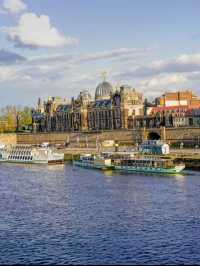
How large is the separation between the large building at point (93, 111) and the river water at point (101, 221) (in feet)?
285

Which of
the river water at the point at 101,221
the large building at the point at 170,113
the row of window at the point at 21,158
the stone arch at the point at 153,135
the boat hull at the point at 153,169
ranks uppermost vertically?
the large building at the point at 170,113

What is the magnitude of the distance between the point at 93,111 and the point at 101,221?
122076mm

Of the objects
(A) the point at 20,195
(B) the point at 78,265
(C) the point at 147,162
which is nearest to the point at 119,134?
(C) the point at 147,162

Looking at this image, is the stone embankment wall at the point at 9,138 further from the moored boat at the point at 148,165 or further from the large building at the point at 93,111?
the moored boat at the point at 148,165

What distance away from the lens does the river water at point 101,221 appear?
117 feet

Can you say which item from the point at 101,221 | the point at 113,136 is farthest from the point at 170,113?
the point at 101,221

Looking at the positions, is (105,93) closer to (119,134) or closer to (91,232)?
(119,134)

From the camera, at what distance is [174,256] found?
1375 inches

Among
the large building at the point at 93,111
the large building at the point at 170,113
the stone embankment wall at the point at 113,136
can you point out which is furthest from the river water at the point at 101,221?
the large building at the point at 93,111

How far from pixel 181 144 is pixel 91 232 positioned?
255 feet

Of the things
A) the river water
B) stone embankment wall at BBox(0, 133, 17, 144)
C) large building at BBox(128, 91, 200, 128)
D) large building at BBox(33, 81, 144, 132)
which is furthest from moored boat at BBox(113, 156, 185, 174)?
stone embankment wall at BBox(0, 133, 17, 144)

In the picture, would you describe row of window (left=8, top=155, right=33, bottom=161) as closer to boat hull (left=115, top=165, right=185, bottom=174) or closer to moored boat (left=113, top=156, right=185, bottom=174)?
moored boat (left=113, top=156, right=185, bottom=174)

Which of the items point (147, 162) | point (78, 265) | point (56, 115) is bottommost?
point (78, 265)

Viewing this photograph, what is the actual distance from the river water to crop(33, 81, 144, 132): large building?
86972mm
